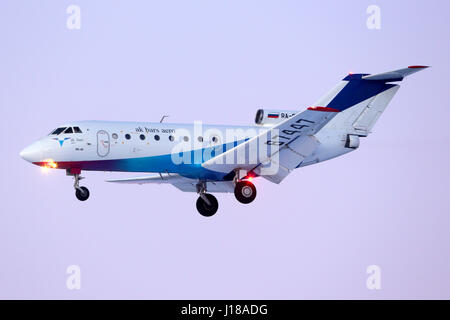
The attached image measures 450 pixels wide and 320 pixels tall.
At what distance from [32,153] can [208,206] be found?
10.6 m

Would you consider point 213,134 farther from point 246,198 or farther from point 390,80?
point 390,80

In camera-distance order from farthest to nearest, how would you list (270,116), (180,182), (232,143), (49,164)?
(180,182) → (270,116) → (232,143) → (49,164)

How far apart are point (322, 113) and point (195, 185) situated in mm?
11015

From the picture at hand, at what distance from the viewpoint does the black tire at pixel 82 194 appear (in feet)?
159

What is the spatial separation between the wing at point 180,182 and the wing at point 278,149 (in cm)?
345

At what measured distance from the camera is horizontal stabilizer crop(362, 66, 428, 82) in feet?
146

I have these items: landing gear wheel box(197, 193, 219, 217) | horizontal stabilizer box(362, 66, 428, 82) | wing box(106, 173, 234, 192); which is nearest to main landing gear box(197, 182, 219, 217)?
landing gear wheel box(197, 193, 219, 217)

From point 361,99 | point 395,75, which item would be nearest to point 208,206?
point 361,99

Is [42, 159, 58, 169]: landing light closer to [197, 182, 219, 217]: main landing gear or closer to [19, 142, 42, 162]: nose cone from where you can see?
[19, 142, 42, 162]: nose cone

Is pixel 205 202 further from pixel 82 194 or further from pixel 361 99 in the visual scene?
pixel 361 99

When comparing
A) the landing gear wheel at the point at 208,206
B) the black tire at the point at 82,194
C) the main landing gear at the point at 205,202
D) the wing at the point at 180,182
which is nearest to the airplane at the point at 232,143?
the black tire at the point at 82,194

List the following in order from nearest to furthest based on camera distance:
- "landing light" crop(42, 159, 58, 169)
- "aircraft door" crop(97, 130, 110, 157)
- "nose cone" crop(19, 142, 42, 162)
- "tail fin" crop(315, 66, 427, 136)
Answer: "tail fin" crop(315, 66, 427, 136) < "nose cone" crop(19, 142, 42, 162) < "landing light" crop(42, 159, 58, 169) < "aircraft door" crop(97, 130, 110, 157)

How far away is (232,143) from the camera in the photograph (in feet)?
169

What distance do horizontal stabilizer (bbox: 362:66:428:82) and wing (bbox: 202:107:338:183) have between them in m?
3.38
